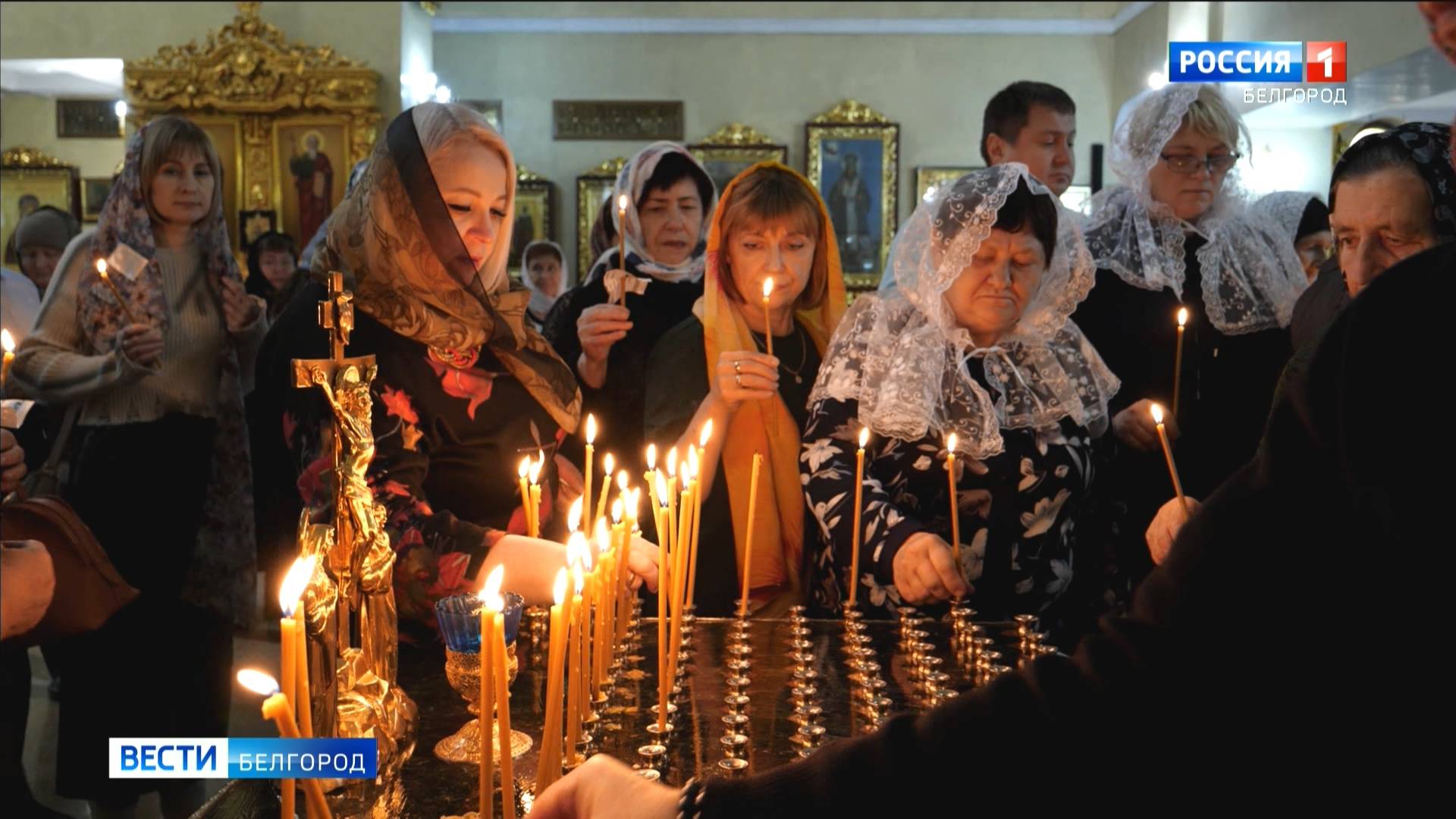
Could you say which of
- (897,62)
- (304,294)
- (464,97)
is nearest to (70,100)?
(464,97)

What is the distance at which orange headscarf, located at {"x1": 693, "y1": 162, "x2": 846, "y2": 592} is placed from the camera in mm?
2609

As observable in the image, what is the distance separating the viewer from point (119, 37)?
29.0ft

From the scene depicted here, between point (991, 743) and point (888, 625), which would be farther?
point (888, 625)

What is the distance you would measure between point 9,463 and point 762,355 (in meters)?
1.39

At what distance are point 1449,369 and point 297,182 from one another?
9.11 m

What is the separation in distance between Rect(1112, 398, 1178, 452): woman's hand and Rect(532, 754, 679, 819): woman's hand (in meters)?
1.88

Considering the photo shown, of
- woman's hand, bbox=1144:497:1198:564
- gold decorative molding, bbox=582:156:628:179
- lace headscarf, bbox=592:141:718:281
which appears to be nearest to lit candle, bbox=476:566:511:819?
woman's hand, bbox=1144:497:1198:564

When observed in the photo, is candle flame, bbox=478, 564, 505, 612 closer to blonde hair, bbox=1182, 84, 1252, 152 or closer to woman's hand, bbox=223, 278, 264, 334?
blonde hair, bbox=1182, 84, 1252, 152

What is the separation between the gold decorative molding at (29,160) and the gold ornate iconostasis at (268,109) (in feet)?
9.36

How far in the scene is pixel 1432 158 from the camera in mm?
2123

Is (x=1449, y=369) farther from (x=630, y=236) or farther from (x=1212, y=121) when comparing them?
(x=630, y=236)

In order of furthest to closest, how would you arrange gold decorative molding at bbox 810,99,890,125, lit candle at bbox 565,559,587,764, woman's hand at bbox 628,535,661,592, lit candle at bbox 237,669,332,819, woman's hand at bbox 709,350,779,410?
gold decorative molding at bbox 810,99,890,125
woman's hand at bbox 709,350,779,410
woman's hand at bbox 628,535,661,592
lit candle at bbox 565,559,587,764
lit candle at bbox 237,669,332,819

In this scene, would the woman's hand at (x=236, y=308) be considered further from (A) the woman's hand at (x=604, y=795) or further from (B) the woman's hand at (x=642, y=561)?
(A) the woman's hand at (x=604, y=795)

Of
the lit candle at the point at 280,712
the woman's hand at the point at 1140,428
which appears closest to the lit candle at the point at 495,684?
the lit candle at the point at 280,712
